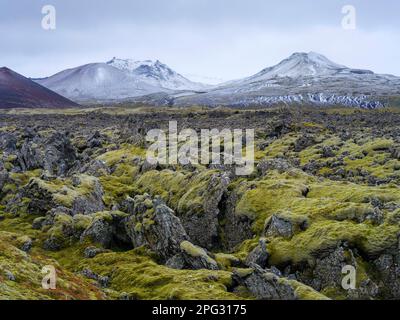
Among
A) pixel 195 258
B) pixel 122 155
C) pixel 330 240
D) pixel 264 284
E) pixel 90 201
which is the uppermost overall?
pixel 122 155

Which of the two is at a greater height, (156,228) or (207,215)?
(156,228)

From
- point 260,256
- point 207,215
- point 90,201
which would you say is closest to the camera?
point 260,256

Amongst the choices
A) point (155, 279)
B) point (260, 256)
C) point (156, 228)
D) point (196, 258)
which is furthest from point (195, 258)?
point (156, 228)

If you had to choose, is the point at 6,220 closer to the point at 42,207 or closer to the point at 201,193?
the point at 42,207

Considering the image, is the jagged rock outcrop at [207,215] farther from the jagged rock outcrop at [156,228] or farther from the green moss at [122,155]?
the green moss at [122,155]

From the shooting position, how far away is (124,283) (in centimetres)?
3362

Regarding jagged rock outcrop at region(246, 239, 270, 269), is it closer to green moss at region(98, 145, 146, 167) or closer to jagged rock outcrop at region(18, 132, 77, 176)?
green moss at region(98, 145, 146, 167)

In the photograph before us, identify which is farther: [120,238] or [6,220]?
[6,220]

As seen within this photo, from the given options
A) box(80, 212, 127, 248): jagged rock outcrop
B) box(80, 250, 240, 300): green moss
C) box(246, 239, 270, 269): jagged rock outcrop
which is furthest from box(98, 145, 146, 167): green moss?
box(246, 239, 270, 269): jagged rock outcrop

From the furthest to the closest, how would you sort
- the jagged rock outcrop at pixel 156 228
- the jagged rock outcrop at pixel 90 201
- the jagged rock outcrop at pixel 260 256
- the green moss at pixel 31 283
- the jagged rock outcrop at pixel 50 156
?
the jagged rock outcrop at pixel 50 156 < the jagged rock outcrop at pixel 90 201 < the jagged rock outcrop at pixel 156 228 < the jagged rock outcrop at pixel 260 256 < the green moss at pixel 31 283

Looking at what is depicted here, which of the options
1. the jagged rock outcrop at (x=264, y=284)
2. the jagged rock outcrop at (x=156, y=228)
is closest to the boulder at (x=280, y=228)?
the jagged rock outcrop at (x=156, y=228)

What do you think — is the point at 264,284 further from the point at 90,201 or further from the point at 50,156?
the point at 50,156
